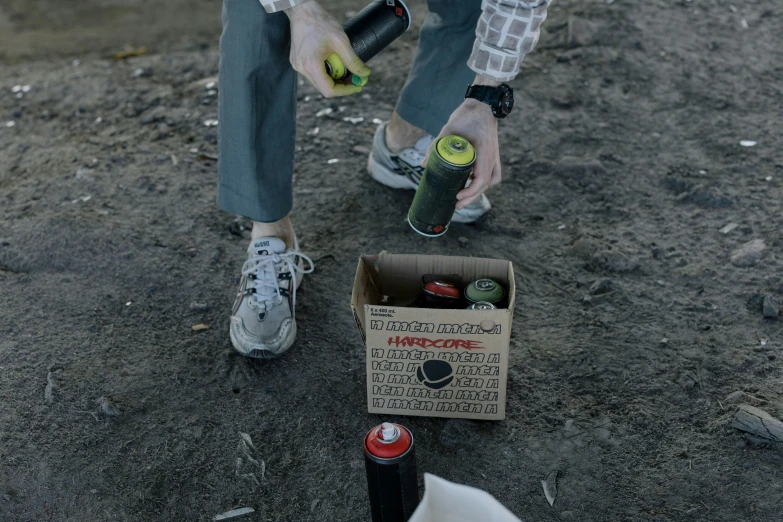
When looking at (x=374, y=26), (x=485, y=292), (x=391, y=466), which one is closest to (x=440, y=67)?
(x=374, y=26)

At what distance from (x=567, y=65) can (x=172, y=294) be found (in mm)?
2044

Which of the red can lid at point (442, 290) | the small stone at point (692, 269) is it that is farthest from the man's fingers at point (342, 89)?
the small stone at point (692, 269)

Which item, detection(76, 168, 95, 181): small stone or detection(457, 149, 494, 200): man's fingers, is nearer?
detection(457, 149, 494, 200): man's fingers

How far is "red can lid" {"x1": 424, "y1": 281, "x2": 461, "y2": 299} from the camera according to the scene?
174cm

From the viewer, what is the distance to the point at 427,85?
7.70 feet

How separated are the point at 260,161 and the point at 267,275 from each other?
33 centimetres

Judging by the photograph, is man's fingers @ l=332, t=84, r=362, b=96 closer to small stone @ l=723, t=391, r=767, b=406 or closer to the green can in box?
the green can in box

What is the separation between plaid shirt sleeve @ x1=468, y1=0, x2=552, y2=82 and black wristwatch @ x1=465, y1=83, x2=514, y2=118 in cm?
3

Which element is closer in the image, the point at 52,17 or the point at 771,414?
the point at 771,414

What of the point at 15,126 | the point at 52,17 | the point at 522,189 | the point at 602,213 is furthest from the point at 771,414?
the point at 52,17

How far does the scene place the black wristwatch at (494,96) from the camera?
1.77 m

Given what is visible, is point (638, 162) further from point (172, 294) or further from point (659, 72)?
point (172, 294)

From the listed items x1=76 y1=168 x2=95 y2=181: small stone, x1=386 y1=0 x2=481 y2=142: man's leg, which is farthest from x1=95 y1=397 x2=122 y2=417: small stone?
x1=386 y1=0 x2=481 y2=142: man's leg

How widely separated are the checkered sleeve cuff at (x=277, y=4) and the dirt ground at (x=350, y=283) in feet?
2.84
